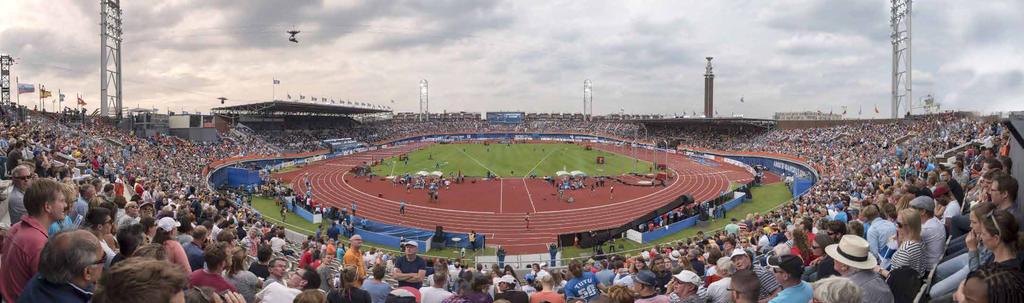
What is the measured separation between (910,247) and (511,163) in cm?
5198

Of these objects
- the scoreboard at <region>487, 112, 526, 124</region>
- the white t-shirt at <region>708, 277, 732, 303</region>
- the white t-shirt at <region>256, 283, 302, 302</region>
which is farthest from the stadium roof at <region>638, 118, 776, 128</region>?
the white t-shirt at <region>256, 283, 302, 302</region>

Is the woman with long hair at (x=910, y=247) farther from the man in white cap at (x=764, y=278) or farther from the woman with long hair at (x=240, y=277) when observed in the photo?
the woman with long hair at (x=240, y=277)

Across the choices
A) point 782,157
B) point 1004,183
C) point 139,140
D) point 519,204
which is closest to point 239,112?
point 139,140

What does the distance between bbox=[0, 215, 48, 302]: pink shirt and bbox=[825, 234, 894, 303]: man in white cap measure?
22.4ft

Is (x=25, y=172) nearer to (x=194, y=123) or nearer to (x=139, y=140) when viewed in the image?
(x=139, y=140)

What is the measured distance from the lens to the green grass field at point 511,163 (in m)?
50.6

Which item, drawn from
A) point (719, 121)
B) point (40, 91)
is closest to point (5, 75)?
point (40, 91)

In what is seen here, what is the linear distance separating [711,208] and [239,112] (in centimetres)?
6022

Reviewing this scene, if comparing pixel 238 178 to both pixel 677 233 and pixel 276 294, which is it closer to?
pixel 677 233

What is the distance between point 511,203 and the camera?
35000 millimetres

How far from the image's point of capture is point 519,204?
34.6 m

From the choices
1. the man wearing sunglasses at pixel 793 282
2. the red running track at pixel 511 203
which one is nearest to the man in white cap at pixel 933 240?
the man wearing sunglasses at pixel 793 282

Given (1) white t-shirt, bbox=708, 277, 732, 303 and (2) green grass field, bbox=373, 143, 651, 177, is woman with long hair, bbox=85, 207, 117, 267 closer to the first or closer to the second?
(1) white t-shirt, bbox=708, 277, 732, 303

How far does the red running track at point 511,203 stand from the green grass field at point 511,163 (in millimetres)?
5169
